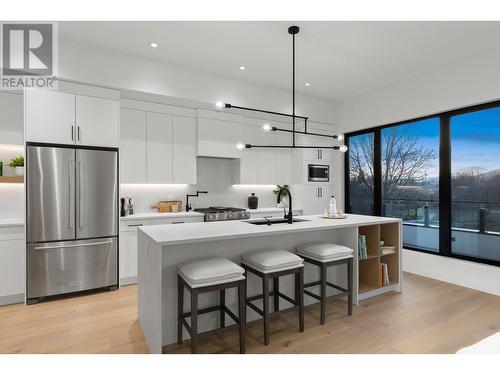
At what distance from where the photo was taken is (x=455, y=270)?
3.89 metres

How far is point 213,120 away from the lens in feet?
15.2

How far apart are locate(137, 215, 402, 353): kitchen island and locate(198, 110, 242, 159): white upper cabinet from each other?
197 cm

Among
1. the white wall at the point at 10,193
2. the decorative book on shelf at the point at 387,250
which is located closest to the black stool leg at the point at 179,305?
the decorative book on shelf at the point at 387,250

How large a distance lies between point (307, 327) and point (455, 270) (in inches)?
102

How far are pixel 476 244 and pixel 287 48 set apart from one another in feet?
12.0

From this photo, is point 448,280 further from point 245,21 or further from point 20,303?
point 20,303

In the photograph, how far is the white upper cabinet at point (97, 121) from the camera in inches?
136

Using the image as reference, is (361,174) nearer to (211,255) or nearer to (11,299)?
(211,255)

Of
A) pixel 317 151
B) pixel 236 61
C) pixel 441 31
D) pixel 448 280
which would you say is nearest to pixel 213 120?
pixel 236 61

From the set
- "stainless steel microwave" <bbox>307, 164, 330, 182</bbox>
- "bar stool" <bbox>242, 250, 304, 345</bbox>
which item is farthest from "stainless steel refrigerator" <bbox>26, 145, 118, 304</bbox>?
"stainless steel microwave" <bbox>307, 164, 330, 182</bbox>

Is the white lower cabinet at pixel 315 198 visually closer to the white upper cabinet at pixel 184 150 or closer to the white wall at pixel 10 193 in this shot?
the white upper cabinet at pixel 184 150

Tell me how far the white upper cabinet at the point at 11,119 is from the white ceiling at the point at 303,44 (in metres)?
0.98

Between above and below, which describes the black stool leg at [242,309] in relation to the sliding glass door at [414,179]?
below

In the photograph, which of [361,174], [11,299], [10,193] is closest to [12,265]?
[11,299]
